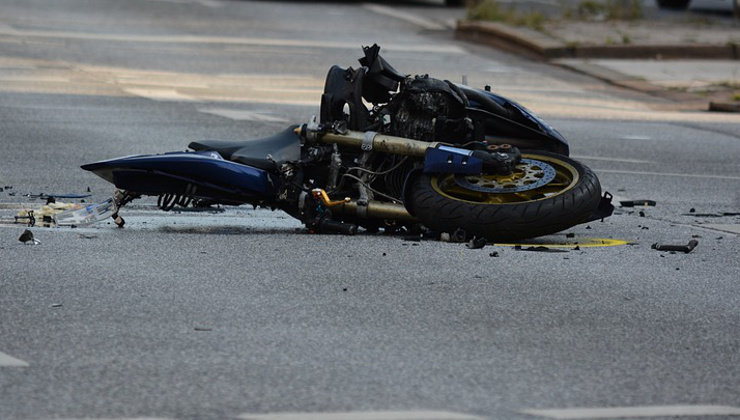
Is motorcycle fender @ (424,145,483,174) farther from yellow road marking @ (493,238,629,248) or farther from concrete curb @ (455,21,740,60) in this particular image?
concrete curb @ (455,21,740,60)

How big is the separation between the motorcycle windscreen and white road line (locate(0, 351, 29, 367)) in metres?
2.93

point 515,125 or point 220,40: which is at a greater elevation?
point 515,125

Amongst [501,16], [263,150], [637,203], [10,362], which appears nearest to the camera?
[10,362]

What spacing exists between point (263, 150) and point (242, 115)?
677 centimetres

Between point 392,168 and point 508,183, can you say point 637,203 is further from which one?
point 392,168

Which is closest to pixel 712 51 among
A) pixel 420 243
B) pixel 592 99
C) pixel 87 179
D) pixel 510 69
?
pixel 510 69

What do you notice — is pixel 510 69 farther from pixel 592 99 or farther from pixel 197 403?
pixel 197 403

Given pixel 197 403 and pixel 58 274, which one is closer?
pixel 197 403

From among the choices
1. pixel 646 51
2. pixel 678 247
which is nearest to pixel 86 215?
pixel 678 247

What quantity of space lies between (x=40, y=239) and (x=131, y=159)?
703 millimetres

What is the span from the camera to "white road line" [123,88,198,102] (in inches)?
673

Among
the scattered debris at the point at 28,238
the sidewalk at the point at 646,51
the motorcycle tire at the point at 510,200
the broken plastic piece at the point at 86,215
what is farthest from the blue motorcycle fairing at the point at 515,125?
the sidewalk at the point at 646,51

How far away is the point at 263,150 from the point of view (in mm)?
9188

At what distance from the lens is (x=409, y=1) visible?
32594 mm
